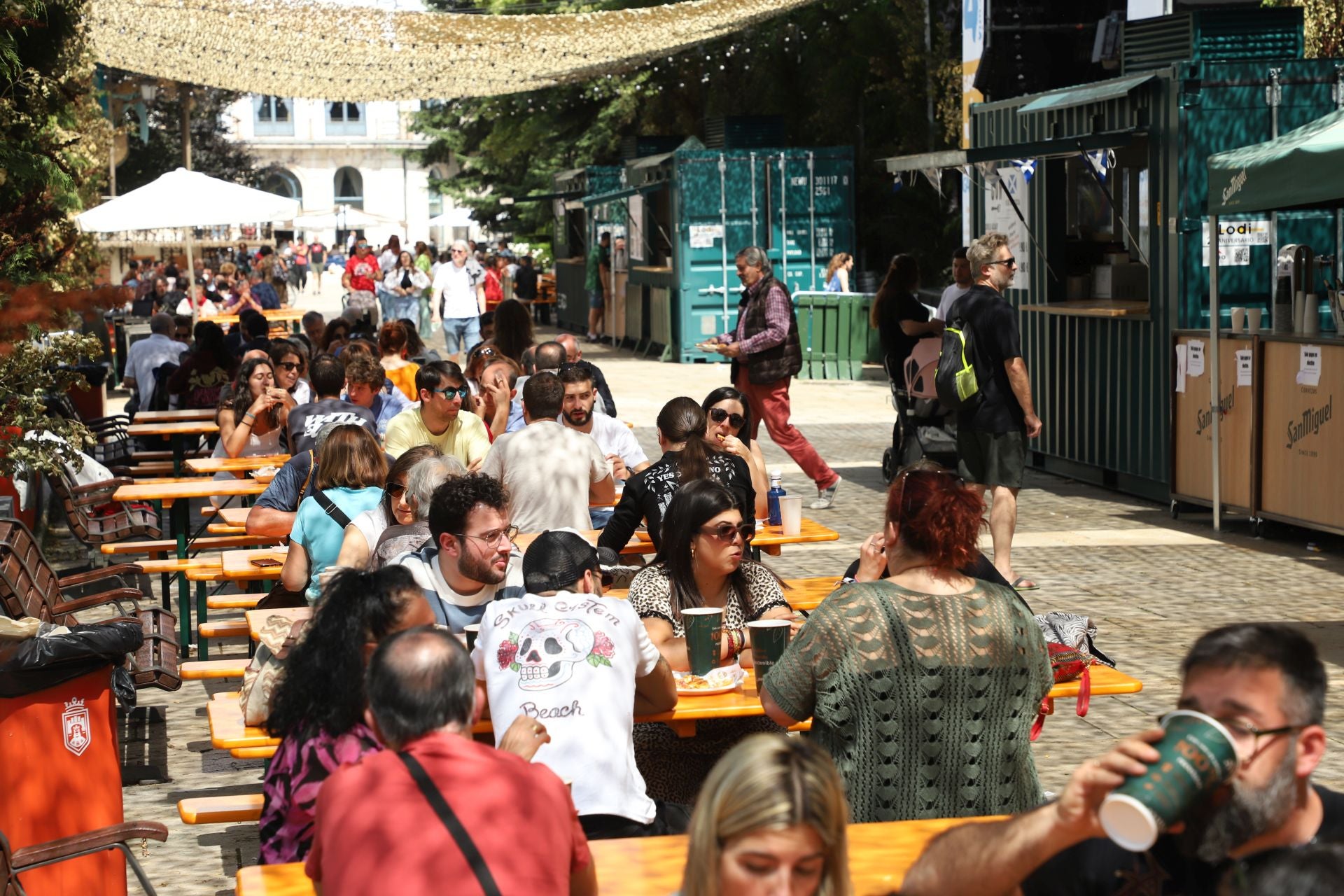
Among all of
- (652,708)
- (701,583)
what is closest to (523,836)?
(652,708)

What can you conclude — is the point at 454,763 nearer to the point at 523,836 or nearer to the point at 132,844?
the point at 523,836

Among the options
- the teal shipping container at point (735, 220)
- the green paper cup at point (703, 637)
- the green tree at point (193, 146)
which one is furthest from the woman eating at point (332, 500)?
the green tree at point (193, 146)

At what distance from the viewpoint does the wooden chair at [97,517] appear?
10211 millimetres

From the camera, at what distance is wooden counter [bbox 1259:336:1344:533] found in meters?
10.3

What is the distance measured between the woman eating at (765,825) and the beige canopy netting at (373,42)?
14.3m

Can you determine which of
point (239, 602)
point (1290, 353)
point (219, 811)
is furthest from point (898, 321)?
point (219, 811)

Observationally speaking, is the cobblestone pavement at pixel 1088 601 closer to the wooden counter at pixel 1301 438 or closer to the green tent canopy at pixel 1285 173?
the wooden counter at pixel 1301 438

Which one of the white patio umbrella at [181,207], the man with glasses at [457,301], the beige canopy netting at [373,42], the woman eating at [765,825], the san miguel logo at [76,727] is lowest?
the san miguel logo at [76,727]

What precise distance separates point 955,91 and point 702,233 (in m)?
3.91

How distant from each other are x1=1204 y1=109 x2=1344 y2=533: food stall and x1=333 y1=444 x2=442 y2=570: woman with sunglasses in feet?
18.0

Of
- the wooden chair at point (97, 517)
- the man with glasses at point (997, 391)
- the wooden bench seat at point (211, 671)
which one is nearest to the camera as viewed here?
the wooden bench seat at point (211, 671)

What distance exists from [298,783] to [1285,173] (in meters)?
7.47

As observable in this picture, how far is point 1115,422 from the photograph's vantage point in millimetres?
12938

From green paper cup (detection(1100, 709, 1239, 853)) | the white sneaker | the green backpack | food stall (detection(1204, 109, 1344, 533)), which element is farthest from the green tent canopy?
green paper cup (detection(1100, 709, 1239, 853))
